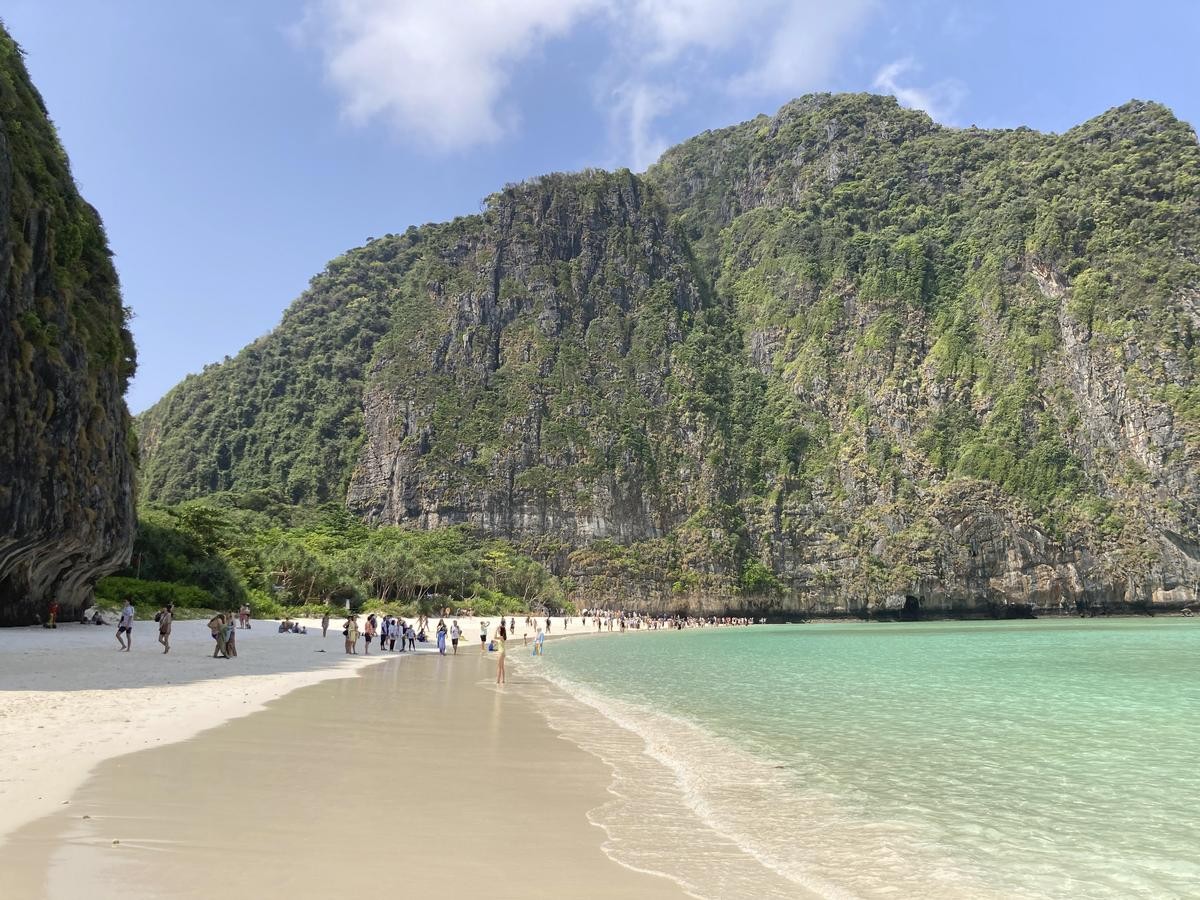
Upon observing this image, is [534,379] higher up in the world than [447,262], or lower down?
lower down

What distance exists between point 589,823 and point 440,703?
34.1 feet

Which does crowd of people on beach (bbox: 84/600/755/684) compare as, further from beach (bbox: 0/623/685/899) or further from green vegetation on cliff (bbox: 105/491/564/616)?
beach (bbox: 0/623/685/899)

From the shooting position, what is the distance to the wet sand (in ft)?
17.7

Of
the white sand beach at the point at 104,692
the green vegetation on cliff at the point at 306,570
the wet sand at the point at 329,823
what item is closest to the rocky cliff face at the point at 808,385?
the green vegetation on cliff at the point at 306,570

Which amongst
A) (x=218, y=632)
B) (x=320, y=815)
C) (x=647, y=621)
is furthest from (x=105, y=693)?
(x=647, y=621)

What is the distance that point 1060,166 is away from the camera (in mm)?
136500

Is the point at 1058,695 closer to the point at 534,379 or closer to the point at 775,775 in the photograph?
the point at 775,775

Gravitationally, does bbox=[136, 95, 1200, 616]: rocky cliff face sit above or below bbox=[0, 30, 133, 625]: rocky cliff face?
above

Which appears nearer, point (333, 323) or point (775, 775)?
point (775, 775)

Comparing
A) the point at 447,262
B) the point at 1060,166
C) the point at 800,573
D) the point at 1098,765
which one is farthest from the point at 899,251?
the point at 1098,765

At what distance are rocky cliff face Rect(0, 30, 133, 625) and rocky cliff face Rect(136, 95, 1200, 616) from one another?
8780 cm

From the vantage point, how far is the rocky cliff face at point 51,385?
23234 mm

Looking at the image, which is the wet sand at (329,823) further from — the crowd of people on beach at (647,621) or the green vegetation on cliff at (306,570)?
the crowd of people on beach at (647,621)

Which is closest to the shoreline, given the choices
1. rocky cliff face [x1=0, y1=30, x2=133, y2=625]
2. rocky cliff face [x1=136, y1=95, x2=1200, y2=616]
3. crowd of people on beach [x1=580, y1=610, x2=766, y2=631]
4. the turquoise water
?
rocky cliff face [x1=0, y1=30, x2=133, y2=625]
